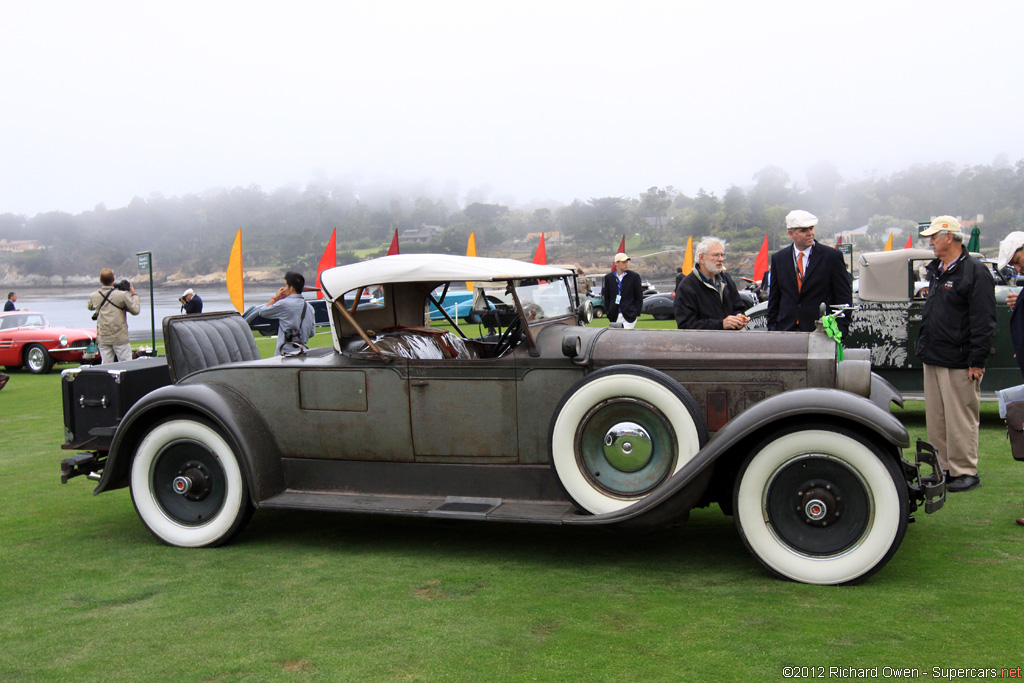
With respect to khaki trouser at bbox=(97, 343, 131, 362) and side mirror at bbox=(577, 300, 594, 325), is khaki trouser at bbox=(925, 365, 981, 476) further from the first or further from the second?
khaki trouser at bbox=(97, 343, 131, 362)

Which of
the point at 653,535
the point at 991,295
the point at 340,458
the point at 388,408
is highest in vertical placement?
the point at 991,295

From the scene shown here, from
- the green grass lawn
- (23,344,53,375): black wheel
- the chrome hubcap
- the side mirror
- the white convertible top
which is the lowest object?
the green grass lawn

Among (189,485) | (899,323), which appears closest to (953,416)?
(899,323)

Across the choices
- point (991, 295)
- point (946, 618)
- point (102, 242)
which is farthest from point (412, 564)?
point (102, 242)

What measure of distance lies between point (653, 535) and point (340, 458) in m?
1.98

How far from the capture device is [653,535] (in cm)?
493

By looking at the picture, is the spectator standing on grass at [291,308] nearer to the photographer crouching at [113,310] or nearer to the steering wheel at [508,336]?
the steering wheel at [508,336]

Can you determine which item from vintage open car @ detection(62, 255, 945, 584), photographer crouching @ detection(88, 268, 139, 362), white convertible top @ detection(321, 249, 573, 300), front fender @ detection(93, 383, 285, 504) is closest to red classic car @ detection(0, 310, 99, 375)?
photographer crouching @ detection(88, 268, 139, 362)

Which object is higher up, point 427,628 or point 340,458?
point 340,458

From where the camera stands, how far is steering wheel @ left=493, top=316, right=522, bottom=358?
4.84 m

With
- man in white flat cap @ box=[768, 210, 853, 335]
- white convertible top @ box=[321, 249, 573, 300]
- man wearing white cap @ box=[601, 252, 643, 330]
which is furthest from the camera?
man wearing white cap @ box=[601, 252, 643, 330]

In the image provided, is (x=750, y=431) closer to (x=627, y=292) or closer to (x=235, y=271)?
(x=627, y=292)

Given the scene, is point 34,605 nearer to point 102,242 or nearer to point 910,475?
point 910,475

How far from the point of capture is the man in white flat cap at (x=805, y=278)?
18.5 ft
